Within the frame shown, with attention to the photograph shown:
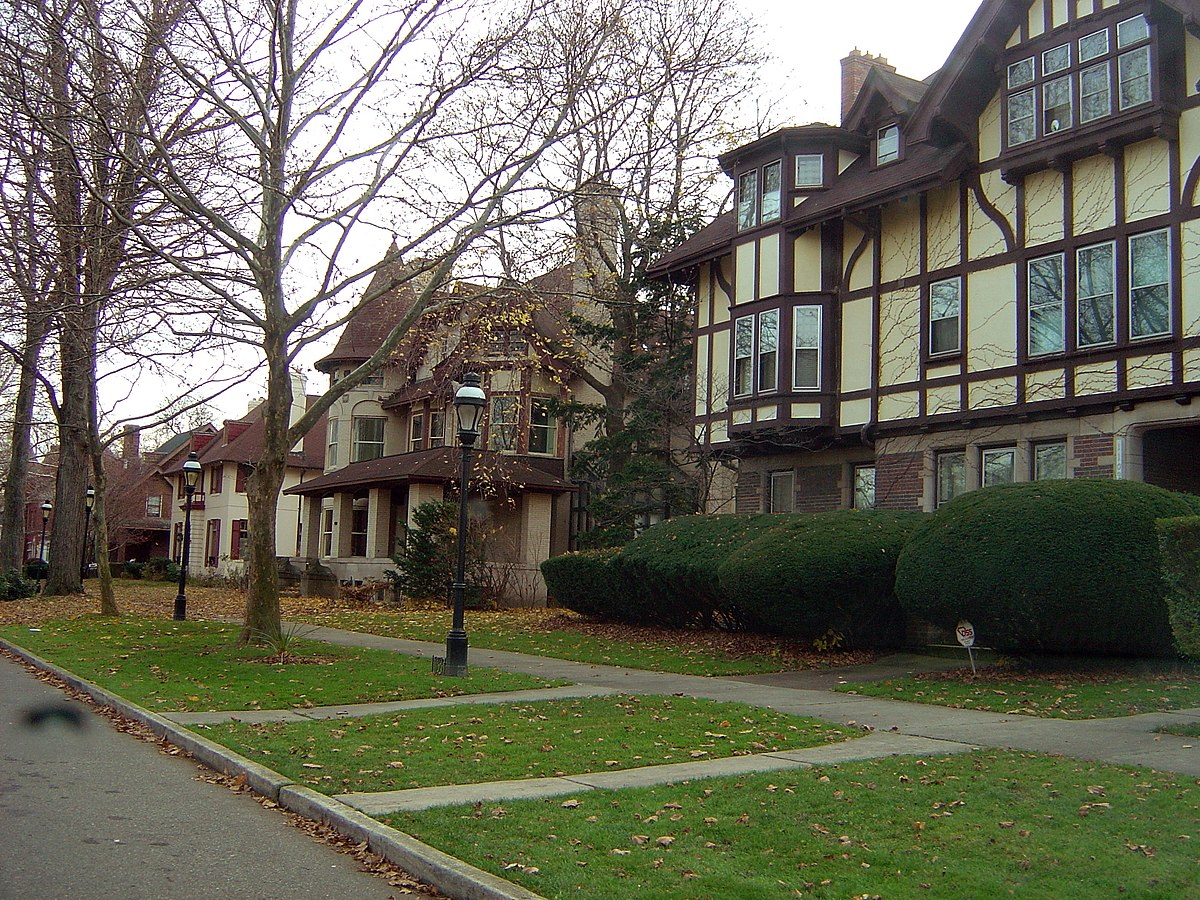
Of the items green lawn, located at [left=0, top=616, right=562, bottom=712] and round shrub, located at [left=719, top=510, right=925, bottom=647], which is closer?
green lawn, located at [left=0, top=616, right=562, bottom=712]

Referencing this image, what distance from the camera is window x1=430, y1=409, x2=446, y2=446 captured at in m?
38.4

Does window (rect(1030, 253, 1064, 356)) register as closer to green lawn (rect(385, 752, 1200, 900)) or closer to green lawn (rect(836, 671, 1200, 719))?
green lawn (rect(836, 671, 1200, 719))

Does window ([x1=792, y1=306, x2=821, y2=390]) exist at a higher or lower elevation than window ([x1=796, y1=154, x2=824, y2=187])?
lower

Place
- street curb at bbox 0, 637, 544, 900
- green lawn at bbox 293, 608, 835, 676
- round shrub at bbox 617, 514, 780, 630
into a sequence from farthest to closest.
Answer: round shrub at bbox 617, 514, 780, 630 < green lawn at bbox 293, 608, 835, 676 < street curb at bbox 0, 637, 544, 900

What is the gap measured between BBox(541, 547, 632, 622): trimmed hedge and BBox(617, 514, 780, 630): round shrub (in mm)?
414

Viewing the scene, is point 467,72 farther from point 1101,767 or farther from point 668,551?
point 1101,767

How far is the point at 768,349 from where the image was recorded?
24.0 m

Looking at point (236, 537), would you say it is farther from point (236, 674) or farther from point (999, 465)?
point (999, 465)

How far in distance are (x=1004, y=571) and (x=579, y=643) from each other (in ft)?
29.0

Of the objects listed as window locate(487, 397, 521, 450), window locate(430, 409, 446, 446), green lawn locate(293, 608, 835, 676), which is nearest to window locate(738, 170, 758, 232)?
window locate(487, 397, 521, 450)

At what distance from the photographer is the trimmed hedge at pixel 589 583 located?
23.2 meters

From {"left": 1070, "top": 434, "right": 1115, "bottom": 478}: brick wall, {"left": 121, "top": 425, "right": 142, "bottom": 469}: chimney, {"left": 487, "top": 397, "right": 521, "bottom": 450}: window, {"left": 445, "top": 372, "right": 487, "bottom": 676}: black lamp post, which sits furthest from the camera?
{"left": 121, "top": 425, "right": 142, "bottom": 469}: chimney

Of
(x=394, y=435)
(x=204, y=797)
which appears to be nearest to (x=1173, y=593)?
(x=204, y=797)

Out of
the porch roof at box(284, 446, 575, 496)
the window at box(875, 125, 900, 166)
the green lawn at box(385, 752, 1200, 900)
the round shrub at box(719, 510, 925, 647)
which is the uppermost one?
the window at box(875, 125, 900, 166)
